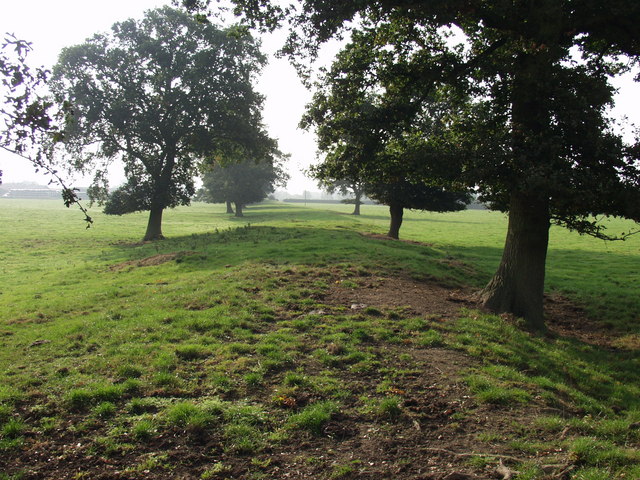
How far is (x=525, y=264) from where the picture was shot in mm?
13289

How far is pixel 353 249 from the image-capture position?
71.9 feet

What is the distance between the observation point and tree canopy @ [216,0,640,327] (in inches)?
432

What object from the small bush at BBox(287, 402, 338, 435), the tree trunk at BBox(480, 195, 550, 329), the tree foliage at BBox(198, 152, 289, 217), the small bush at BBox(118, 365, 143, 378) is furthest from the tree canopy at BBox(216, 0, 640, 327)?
the tree foliage at BBox(198, 152, 289, 217)

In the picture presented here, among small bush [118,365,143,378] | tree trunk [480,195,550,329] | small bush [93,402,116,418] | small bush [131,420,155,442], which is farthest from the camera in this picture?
tree trunk [480,195,550,329]

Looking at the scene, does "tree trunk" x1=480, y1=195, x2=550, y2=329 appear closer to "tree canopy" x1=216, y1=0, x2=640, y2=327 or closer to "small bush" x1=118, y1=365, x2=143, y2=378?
"tree canopy" x1=216, y1=0, x2=640, y2=327

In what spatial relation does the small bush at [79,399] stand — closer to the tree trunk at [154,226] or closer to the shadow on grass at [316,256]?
the shadow on grass at [316,256]

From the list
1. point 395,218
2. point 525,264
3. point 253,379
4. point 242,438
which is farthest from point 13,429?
point 395,218

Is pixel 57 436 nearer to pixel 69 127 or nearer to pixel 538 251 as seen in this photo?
pixel 538 251

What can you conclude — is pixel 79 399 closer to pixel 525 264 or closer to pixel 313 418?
pixel 313 418

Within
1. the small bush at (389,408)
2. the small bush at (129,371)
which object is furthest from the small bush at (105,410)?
the small bush at (389,408)

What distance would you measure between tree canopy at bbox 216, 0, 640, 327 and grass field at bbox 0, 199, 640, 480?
3300mm

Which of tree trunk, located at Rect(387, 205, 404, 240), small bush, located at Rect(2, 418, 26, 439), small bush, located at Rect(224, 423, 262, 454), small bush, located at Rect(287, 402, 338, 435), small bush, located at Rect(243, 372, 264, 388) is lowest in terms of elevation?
small bush, located at Rect(2, 418, 26, 439)

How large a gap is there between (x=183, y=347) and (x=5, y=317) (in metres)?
7.32

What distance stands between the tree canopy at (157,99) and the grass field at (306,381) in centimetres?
2027
